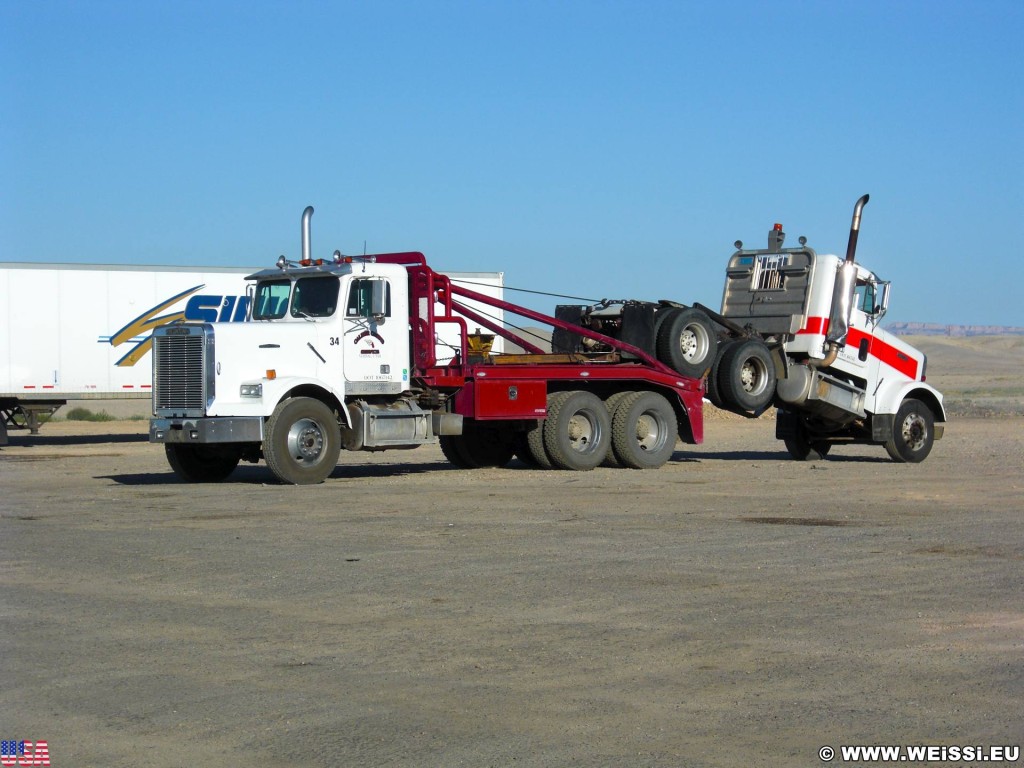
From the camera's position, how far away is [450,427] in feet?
63.8

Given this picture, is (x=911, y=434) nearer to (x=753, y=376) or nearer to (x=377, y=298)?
(x=753, y=376)

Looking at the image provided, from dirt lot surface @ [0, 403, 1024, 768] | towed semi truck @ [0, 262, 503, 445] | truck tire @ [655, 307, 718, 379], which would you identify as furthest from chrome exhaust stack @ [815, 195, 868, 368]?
towed semi truck @ [0, 262, 503, 445]

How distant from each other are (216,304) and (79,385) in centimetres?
351

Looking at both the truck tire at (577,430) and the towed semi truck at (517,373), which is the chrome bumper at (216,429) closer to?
the towed semi truck at (517,373)

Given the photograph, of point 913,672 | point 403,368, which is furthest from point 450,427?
point 913,672

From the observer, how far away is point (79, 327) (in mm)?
27719

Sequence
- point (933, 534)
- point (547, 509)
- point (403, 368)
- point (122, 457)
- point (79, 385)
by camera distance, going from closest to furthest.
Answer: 1. point (933, 534)
2. point (547, 509)
3. point (403, 368)
4. point (122, 457)
5. point (79, 385)

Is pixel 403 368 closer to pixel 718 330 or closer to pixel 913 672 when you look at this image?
pixel 718 330

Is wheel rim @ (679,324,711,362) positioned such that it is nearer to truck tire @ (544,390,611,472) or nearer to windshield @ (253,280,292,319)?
truck tire @ (544,390,611,472)

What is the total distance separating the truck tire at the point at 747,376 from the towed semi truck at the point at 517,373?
0.03 metres

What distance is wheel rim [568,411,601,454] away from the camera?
2073 centimetres

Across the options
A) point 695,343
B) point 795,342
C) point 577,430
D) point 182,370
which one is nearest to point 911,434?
point 795,342

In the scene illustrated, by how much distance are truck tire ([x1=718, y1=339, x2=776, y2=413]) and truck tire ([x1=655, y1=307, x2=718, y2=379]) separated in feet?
1.03

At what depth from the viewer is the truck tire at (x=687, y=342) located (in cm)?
2123
